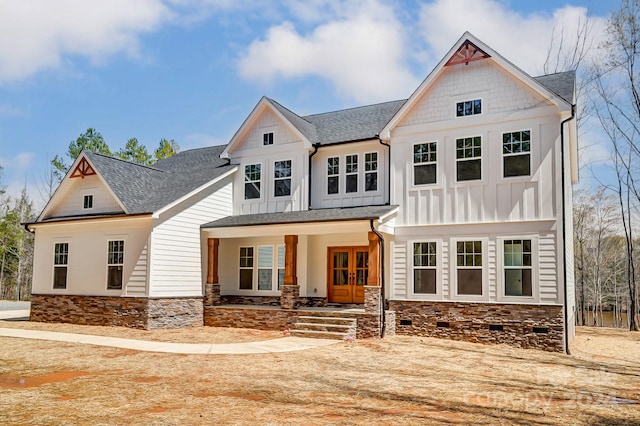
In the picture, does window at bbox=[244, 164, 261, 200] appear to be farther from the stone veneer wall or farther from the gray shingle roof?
the stone veneer wall

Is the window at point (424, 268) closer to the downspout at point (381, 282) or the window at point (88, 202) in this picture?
the downspout at point (381, 282)

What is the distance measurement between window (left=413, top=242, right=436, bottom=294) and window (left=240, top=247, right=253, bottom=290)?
6.67 meters

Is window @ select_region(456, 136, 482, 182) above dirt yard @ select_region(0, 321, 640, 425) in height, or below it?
above

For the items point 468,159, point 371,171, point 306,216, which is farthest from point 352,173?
point 468,159

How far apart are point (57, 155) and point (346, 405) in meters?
40.4

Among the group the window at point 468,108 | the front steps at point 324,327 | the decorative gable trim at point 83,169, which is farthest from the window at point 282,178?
the decorative gable trim at point 83,169

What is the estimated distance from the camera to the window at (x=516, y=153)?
47.0ft

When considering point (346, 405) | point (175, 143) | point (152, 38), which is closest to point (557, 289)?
point (346, 405)

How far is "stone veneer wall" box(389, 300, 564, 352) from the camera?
1347cm

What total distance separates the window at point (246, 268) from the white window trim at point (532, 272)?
9.13 metres

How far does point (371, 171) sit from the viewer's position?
17.1 metres

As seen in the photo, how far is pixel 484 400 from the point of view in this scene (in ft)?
24.9

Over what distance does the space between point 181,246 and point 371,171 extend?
699 cm

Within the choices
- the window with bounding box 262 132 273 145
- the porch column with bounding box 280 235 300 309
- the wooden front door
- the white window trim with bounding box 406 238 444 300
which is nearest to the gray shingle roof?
the porch column with bounding box 280 235 300 309
